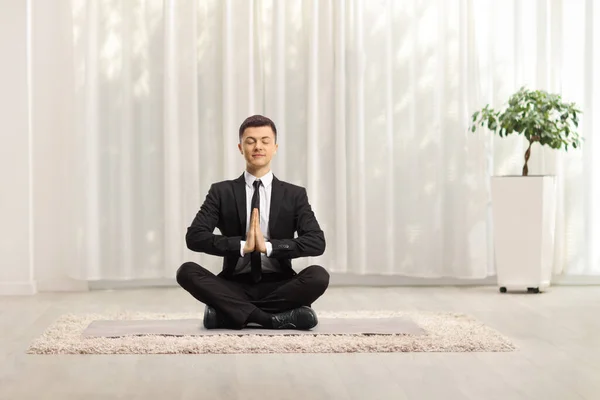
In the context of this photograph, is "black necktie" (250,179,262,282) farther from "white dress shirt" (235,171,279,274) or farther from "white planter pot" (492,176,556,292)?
"white planter pot" (492,176,556,292)

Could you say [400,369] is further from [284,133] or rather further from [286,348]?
[284,133]

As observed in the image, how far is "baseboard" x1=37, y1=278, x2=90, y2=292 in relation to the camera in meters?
5.61

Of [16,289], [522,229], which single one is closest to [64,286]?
[16,289]

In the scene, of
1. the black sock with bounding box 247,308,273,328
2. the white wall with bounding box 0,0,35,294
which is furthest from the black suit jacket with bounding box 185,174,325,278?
the white wall with bounding box 0,0,35,294

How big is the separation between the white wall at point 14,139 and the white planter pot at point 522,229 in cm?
267

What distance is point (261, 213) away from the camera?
4.00 m

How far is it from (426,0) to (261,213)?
2.27m

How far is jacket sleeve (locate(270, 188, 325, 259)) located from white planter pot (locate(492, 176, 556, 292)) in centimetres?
171

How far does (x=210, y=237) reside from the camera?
3.88 metres

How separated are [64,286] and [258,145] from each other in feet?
7.15

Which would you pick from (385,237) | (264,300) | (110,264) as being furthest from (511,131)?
(110,264)

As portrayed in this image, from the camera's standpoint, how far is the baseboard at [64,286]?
5605 mm

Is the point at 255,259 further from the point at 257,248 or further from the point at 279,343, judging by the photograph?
the point at 279,343

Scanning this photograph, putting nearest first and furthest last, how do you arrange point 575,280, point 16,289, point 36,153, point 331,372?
point 331,372 < point 16,289 < point 36,153 < point 575,280
